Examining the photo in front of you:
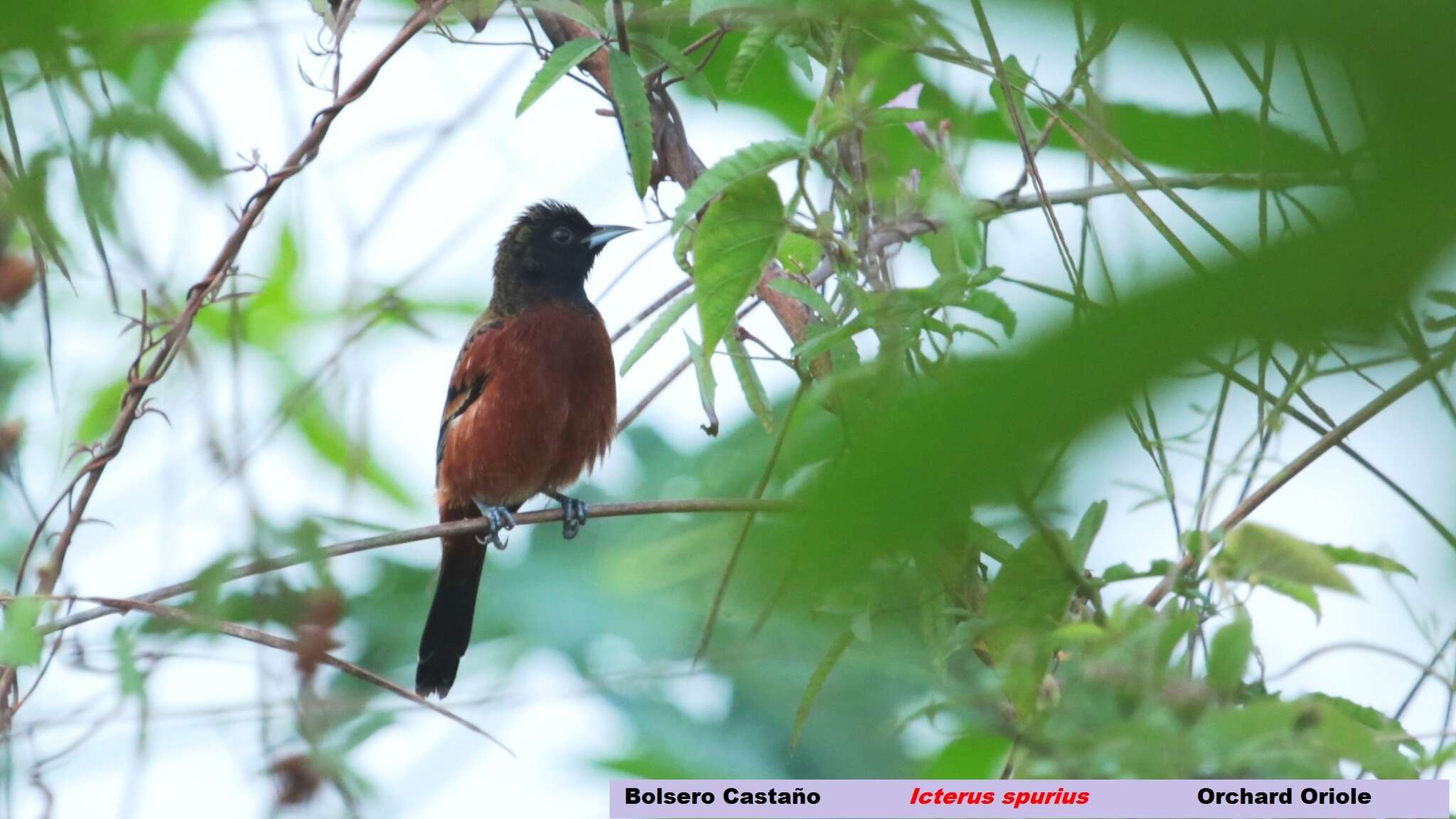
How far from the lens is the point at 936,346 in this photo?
209 centimetres

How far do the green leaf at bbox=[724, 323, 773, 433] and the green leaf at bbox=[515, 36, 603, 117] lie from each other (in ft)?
1.83

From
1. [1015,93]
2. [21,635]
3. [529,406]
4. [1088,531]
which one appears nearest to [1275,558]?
[1088,531]

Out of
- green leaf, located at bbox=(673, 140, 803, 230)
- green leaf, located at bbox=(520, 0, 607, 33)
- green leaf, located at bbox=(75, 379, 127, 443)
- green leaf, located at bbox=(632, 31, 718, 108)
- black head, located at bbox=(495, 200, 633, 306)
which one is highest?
black head, located at bbox=(495, 200, 633, 306)

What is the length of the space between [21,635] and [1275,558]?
6.00 ft

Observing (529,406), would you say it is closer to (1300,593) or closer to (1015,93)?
(1015,93)

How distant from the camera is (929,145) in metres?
2.43

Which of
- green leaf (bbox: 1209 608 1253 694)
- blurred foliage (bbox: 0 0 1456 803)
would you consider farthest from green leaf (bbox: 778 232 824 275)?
green leaf (bbox: 1209 608 1253 694)

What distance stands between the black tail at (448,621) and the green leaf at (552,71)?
9.41 ft

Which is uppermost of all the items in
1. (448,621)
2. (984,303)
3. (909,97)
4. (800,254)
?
(448,621)

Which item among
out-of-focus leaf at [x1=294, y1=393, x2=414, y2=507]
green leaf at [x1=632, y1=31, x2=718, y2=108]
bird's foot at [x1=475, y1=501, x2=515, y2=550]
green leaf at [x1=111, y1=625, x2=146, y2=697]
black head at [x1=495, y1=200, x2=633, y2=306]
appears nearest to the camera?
out-of-focus leaf at [x1=294, y1=393, x2=414, y2=507]

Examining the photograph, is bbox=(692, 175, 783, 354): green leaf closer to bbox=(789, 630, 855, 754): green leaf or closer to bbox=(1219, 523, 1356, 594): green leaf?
bbox=(789, 630, 855, 754): green leaf

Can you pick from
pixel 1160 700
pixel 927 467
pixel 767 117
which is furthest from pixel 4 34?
pixel 767 117

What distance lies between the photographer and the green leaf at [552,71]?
228 centimetres

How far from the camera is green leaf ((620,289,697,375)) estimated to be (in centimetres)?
239
